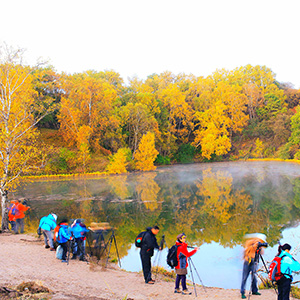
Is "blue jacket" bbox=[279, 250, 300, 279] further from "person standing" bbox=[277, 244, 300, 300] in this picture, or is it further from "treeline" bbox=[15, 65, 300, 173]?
"treeline" bbox=[15, 65, 300, 173]

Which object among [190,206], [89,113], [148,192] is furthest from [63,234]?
[89,113]

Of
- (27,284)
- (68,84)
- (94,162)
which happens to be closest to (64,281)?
(27,284)

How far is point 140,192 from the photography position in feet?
90.4

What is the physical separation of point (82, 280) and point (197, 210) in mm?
13068

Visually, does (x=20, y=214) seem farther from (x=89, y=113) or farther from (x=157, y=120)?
(x=157, y=120)

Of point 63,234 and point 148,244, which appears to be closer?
point 148,244

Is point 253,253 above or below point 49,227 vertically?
above

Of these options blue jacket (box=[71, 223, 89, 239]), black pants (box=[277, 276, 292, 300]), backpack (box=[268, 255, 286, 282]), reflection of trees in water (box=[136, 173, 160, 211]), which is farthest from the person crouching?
reflection of trees in water (box=[136, 173, 160, 211])

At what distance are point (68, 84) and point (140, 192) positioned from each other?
29.0 meters

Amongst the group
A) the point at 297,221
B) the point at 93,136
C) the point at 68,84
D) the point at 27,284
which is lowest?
the point at 297,221

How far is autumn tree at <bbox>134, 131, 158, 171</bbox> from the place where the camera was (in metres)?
45.4

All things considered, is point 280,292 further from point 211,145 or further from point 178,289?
point 211,145

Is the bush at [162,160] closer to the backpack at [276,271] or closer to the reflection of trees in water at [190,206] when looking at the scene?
the reflection of trees in water at [190,206]

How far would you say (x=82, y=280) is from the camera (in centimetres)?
822
